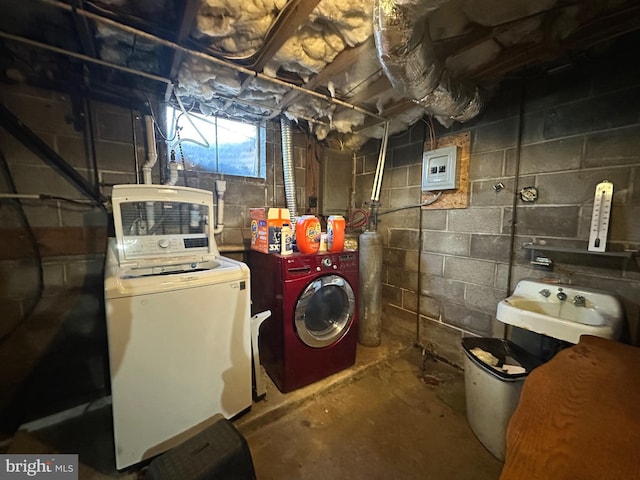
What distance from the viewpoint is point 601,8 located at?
1110 mm

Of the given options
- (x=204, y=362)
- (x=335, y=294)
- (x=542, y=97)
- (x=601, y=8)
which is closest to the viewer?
(x=601, y=8)

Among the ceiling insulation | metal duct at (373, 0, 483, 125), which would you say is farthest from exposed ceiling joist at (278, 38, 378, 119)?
metal duct at (373, 0, 483, 125)

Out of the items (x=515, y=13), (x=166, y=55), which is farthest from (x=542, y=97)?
(x=166, y=55)

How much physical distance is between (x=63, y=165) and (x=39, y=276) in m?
0.68

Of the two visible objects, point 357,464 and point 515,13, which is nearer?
point 515,13

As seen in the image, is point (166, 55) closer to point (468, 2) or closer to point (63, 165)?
point (63, 165)

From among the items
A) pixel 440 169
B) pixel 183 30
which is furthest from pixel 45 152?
pixel 440 169

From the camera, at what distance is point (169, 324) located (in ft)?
3.87

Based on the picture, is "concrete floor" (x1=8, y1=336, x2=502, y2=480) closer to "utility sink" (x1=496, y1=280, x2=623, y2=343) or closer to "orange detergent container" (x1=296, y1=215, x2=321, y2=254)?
"utility sink" (x1=496, y1=280, x2=623, y2=343)

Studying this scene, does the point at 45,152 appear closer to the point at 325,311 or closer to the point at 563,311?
the point at 325,311

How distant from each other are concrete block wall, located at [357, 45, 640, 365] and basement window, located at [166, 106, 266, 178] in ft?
4.22

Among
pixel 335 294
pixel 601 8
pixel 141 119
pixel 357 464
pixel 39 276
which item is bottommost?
pixel 357 464

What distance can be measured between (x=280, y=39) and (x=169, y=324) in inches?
57.7

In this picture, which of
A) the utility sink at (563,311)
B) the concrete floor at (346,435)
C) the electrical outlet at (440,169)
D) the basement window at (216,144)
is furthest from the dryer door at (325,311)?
the basement window at (216,144)
